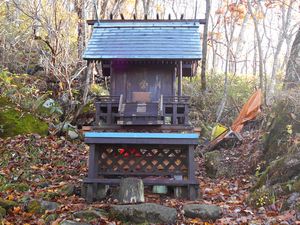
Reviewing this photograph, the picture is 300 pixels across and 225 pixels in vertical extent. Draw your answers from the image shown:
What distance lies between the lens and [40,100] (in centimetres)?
1481

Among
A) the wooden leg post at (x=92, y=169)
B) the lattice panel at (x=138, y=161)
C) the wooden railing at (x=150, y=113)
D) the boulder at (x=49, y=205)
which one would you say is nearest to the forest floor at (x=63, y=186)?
the boulder at (x=49, y=205)

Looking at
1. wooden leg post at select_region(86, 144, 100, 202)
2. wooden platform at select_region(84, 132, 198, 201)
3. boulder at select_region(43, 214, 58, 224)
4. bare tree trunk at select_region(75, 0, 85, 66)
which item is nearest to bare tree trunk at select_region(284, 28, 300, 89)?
wooden platform at select_region(84, 132, 198, 201)

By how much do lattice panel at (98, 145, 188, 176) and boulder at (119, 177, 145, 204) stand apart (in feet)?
3.82

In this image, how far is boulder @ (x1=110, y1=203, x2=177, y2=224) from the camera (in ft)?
21.9

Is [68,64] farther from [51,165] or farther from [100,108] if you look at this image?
[100,108]

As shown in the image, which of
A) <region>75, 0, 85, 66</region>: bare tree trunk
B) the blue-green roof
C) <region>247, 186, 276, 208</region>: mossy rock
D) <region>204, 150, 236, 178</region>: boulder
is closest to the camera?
<region>247, 186, 276, 208</region>: mossy rock

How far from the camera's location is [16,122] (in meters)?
13.3

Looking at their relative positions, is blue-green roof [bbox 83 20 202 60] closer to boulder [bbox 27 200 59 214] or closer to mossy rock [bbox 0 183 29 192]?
mossy rock [bbox 0 183 29 192]

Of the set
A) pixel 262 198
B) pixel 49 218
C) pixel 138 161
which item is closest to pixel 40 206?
pixel 49 218

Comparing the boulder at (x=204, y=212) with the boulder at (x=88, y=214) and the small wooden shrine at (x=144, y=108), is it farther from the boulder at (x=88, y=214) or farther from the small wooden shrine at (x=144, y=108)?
the boulder at (x=88, y=214)

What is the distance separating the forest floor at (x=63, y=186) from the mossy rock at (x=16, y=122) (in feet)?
1.56

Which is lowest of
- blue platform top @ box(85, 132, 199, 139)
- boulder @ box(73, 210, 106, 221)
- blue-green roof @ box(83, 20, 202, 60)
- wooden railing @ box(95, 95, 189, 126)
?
boulder @ box(73, 210, 106, 221)

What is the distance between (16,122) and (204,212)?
8.96m

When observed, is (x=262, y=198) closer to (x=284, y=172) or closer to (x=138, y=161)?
(x=284, y=172)
